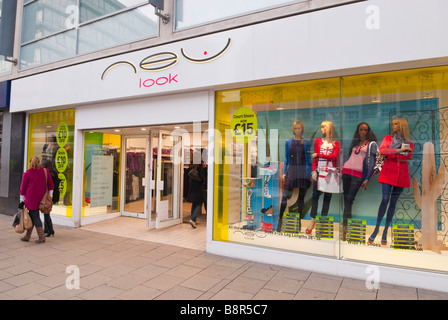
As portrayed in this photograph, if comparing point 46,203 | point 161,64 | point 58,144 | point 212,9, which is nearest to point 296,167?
point 161,64

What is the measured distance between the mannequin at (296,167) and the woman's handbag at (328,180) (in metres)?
0.22

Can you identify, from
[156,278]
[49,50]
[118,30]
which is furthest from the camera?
[49,50]

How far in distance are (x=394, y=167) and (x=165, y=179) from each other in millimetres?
5293

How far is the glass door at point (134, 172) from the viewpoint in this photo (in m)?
9.01

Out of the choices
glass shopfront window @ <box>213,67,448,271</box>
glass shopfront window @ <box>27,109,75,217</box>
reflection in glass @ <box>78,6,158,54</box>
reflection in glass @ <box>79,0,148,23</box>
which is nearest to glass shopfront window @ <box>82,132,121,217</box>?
glass shopfront window @ <box>27,109,75,217</box>

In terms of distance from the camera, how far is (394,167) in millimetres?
4566

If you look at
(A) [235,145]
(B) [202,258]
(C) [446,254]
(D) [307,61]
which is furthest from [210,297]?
(D) [307,61]

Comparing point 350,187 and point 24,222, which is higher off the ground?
point 350,187

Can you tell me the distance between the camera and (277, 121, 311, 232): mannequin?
5.19 m

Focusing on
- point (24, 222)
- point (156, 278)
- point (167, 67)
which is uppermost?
point (167, 67)

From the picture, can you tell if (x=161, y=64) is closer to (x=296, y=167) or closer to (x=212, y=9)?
(x=212, y=9)

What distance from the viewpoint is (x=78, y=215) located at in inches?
302

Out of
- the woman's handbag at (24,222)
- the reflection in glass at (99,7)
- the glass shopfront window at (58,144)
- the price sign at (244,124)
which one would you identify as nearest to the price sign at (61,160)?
the glass shopfront window at (58,144)

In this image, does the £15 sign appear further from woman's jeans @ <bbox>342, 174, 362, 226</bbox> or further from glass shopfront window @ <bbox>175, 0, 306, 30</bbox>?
woman's jeans @ <bbox>342, 174, 362, 226</bbox>
